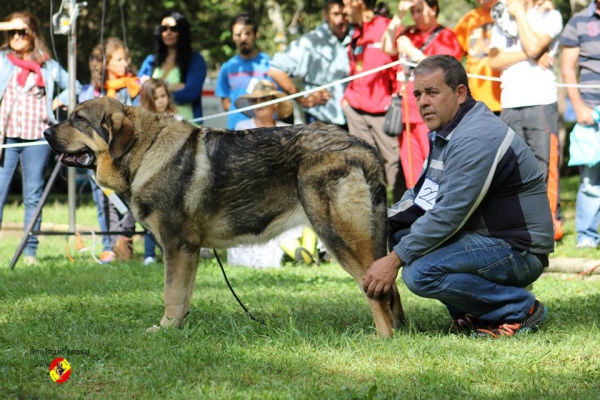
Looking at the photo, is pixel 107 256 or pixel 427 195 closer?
pixel 427 195

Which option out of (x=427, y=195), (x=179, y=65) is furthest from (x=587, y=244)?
(x=179, y=65)

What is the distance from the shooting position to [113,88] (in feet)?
32.0

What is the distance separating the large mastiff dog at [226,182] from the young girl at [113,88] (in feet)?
12.9

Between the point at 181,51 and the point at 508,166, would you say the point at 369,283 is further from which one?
the point at 181,51

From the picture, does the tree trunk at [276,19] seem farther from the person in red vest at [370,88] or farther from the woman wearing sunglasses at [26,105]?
the woman wearing sunglasses at [26,105]

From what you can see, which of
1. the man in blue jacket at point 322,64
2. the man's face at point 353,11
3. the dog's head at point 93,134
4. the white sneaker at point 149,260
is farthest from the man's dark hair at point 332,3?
the dog's head at point 93,134

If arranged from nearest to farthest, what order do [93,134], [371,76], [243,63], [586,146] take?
[93,134]
[586,146]
[371,76]
[243,63]

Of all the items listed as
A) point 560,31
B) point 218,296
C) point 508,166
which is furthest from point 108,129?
point 560,31

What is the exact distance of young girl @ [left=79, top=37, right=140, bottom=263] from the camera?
9.71 m

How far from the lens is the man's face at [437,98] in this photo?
5180mm

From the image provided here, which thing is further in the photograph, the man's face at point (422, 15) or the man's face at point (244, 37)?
the man's face at point (244, 37)

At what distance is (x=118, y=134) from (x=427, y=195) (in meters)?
2.06
